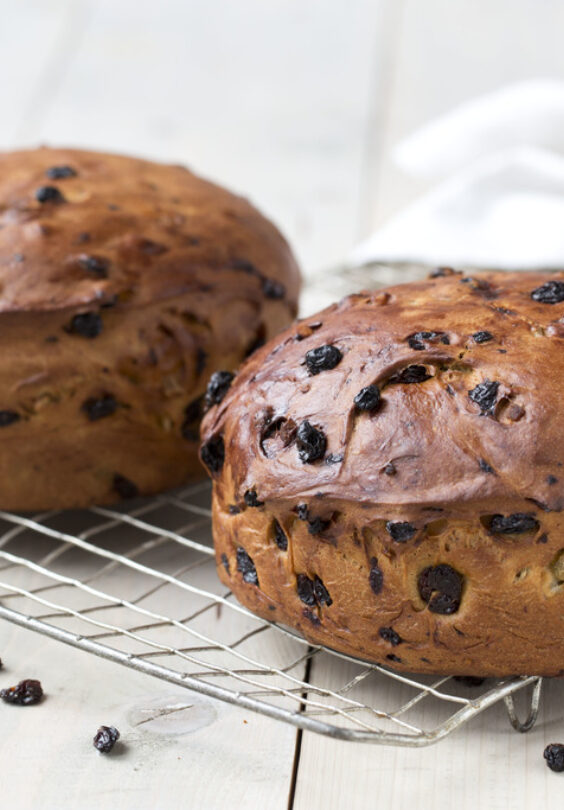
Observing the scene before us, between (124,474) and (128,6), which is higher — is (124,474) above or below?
below

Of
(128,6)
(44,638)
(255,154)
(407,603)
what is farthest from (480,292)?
(128,6)

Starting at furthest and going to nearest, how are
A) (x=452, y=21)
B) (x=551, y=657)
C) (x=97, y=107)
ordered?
(x=452, y=21) → (x=97, y=107) → (x=551, y=657)

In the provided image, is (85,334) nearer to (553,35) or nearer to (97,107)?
(97,107)

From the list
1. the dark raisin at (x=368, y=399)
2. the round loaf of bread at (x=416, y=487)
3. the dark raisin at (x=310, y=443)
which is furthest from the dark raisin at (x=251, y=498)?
the dark raisin at (x=368, y=399)

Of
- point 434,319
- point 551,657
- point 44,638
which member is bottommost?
point 44,638

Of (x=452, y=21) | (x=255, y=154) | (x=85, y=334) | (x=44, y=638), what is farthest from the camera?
(x=452, y=21)

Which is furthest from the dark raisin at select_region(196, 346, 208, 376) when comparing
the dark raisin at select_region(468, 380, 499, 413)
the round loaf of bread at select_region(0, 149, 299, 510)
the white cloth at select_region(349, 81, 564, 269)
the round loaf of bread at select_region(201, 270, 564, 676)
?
the white cloth at select_region(349, 81, 564, 269)

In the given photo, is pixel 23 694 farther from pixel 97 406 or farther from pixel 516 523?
pixel 516 523
